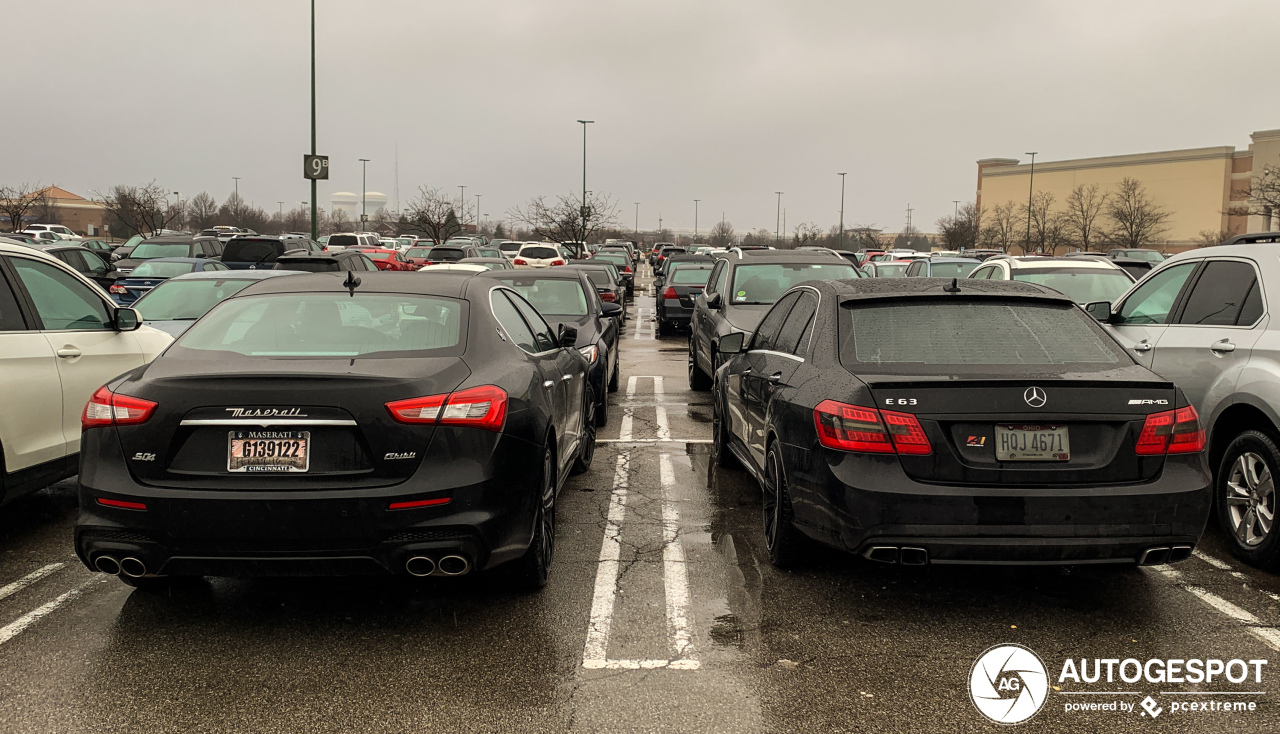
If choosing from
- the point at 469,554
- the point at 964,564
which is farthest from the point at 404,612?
the point at 964,564

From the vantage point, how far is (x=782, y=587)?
16.4 ft

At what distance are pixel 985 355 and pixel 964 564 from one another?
101 centimetres

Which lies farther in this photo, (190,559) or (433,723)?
(190,559)

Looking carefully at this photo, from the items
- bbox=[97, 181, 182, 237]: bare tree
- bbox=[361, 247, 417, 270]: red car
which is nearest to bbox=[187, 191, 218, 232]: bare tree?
bbox=[97, 181, 182, 237]: bare tree

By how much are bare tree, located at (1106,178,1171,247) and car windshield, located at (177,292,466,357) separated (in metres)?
71.0

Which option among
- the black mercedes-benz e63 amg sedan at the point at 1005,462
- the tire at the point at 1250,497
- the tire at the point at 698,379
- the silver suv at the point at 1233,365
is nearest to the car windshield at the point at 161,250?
the tire at the point at 698,379

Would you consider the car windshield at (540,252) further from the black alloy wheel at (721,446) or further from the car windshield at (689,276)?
the black alloy wheel at (721,446)

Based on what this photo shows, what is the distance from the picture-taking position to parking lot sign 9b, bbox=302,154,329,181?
2739 cm

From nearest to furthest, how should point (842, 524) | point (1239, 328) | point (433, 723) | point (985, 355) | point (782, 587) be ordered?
point (433, 723)
point (842, 524)
point (985, 355)
point (782, 587)
point (1239, 328)

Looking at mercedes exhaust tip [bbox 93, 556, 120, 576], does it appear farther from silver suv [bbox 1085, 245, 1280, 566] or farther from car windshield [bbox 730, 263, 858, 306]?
car windshield [bbox 730, 263, 858, 306]

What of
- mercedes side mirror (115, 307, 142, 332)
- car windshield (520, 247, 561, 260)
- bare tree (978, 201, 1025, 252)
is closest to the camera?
mercedes side mirror (115, 307, 142, 332)

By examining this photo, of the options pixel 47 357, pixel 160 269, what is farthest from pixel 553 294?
pixel 160 269

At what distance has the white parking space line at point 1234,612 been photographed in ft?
14.2

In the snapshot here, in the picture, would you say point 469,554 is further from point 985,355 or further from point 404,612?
point 985,355
